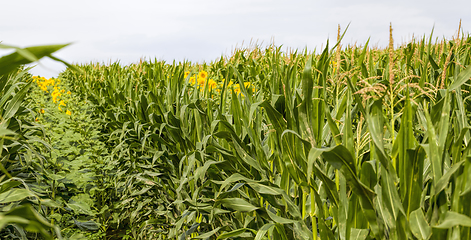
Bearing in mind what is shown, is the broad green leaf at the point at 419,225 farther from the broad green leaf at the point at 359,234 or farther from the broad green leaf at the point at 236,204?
the broad green leaf at the point at 236,204

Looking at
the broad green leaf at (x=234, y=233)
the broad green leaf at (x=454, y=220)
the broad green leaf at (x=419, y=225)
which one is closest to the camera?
the broad green leaf at (x=454, y=220)

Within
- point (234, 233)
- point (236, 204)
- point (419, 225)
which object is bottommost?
point (234, 233)

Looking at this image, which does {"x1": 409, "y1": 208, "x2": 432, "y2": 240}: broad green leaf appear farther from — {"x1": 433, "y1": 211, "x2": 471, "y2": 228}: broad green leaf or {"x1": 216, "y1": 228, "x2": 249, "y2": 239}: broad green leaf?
{"x1": 216, "y1": 228, "x2": 249, "y2": 239}: broad green leaf

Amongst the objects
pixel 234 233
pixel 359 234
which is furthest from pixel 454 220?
pixel 234 233

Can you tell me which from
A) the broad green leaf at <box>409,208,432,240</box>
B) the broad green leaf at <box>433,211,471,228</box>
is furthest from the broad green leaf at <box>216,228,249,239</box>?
the broad green leaf at <box>433,211,471,228</box>

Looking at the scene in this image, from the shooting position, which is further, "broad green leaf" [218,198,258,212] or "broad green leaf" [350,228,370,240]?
"broad green leaf" [218,198,258,212]

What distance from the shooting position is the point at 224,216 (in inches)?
84.4

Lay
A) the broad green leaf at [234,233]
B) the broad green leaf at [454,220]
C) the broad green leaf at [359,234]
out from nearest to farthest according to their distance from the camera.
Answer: the broad green leaf at [454,220], the broad green leaf at [359,234], the broad green leaf at [234,233]

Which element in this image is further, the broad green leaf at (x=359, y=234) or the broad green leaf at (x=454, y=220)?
the broad green leaf at (x=359, y=234)

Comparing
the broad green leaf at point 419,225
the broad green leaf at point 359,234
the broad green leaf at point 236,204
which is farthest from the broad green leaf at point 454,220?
the broad green leaf at point 236,204

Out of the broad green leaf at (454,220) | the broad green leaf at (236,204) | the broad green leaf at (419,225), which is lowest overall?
the broad green leaf at (236,204)

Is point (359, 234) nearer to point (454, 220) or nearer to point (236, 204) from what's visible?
point (454, 220)

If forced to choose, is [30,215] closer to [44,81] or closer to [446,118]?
[446,118]

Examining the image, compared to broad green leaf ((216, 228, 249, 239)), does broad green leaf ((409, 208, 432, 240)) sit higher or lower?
higher
